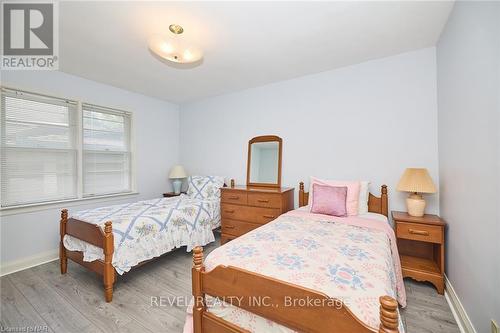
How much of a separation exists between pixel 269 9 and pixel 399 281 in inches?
96.8

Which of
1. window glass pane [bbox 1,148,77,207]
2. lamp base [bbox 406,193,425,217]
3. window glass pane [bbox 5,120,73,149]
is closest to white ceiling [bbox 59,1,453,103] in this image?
window glass pane [bbox 5,120,73,149]

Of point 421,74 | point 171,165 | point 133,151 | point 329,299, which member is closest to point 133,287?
point 329,299

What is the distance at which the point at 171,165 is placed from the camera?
4301 millimetres

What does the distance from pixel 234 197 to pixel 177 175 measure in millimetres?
1521

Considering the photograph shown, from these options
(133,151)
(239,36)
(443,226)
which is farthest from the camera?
(133,151)

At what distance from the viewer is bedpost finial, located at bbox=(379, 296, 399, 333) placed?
0.73 metres

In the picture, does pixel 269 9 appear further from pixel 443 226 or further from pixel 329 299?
pixel 443 226

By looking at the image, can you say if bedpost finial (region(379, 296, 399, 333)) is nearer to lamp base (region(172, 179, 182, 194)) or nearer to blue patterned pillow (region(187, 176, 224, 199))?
blue patterned pillow (region(187, 176, 224, 199))

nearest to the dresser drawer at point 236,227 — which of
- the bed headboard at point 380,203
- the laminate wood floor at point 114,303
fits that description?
the laminate wood floor at point 114,303

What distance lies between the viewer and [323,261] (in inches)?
48.8

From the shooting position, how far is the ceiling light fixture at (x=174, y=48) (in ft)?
6.07

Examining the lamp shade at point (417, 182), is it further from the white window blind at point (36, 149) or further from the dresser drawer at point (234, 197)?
the white window blind at point (36, 149)

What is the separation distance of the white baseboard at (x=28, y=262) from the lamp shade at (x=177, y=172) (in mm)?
1865

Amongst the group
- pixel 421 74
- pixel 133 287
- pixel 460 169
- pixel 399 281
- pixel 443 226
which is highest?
pixel 421 74
